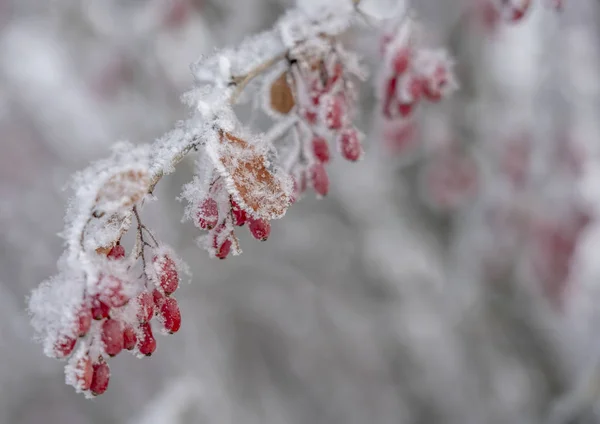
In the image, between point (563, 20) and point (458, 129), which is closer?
point (563, 20)

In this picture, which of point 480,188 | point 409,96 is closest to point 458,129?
point 480,188

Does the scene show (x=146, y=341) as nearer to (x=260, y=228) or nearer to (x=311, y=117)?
(x=260, y=228)

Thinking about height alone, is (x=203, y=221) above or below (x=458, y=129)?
below

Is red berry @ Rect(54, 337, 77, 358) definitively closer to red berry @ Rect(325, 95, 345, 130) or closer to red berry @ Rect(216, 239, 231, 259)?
red berry @ Rect(216, 239, 231, 259)

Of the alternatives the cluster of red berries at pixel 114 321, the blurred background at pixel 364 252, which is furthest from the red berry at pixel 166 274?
the blurred background at pixel 364 252

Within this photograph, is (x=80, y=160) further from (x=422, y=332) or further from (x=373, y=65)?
(x=422, y=332)

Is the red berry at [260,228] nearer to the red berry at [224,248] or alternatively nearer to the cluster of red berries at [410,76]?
the red berry at [224,248]
